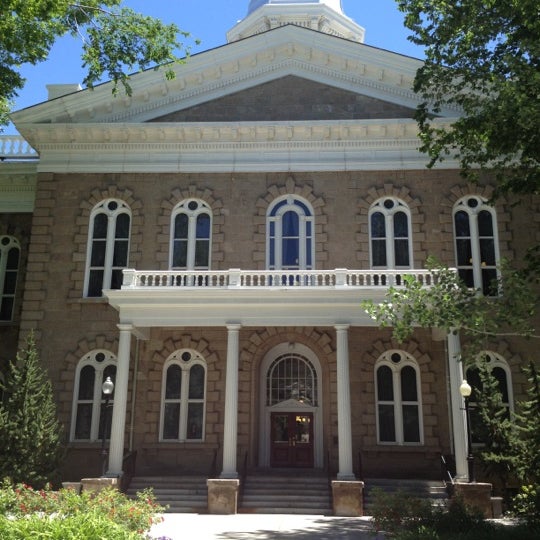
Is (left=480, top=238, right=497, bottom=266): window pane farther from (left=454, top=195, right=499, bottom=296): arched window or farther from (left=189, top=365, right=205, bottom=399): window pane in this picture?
(left=189, top=365, right=205, bottom=399): window pane

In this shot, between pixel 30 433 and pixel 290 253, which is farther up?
pixel 290 253

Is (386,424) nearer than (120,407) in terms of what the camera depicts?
No

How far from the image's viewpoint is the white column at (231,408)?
64.3 feet

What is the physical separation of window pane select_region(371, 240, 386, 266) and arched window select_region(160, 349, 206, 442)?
278 inches

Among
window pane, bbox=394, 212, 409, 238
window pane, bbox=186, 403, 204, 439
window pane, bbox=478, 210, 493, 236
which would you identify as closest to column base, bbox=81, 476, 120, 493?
window pane, bbox=186, 403, 204, 439

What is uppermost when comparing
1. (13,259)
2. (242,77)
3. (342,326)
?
(242,77)

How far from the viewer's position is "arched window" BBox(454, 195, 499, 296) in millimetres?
23297

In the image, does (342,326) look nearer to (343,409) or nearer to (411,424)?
(343,409)

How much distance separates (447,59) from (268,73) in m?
12.2

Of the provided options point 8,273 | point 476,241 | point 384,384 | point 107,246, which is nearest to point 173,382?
point 107,246

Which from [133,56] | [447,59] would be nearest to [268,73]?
[133,56]

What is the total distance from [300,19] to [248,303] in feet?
→ 75.7

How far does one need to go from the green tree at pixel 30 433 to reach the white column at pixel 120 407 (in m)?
1.81

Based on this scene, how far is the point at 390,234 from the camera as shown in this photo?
23.9 meters
